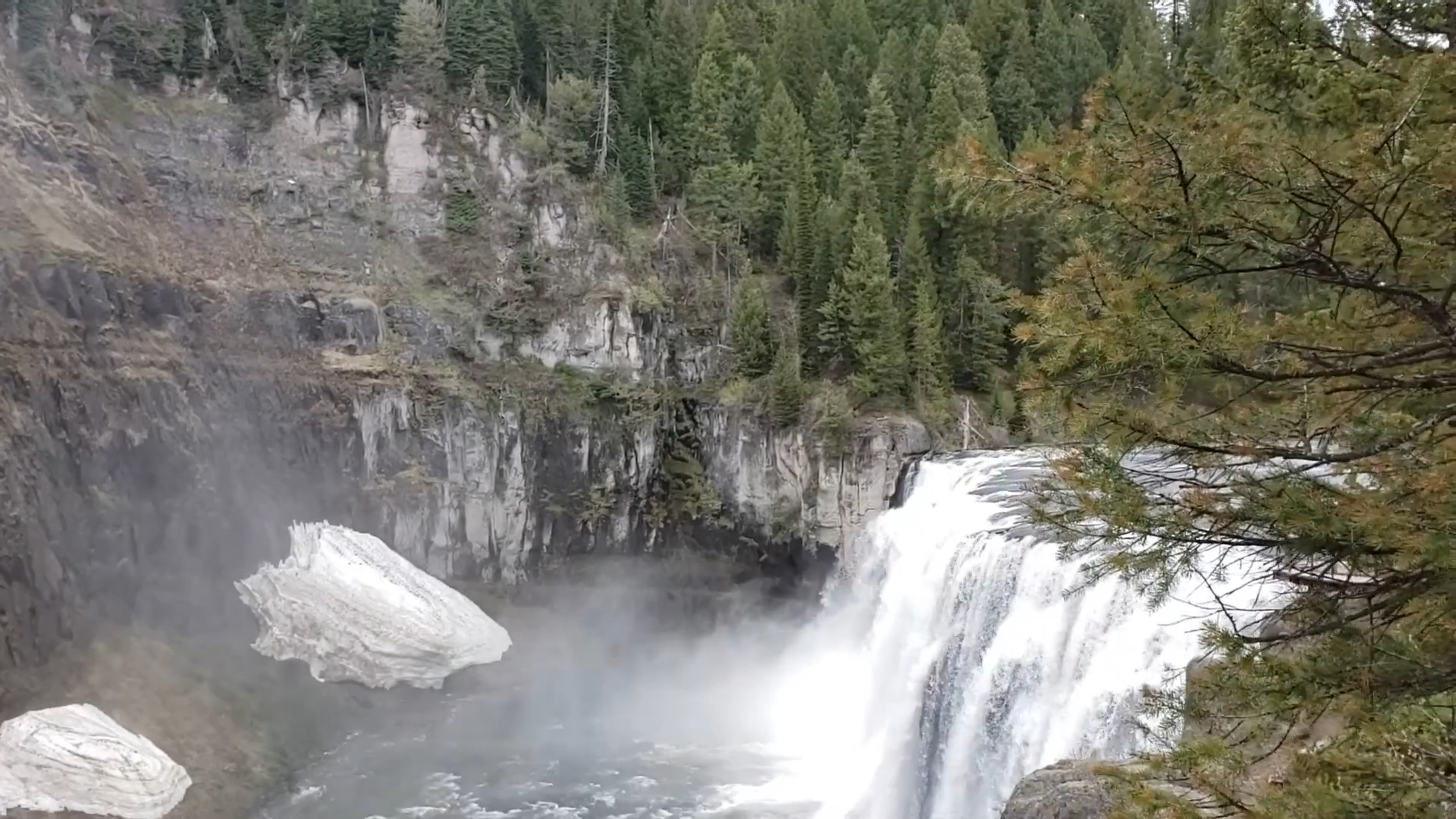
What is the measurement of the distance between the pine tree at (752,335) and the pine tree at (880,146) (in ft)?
27.8

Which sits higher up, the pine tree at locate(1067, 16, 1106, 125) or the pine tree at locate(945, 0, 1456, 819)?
the pine tree at locate(1067, 16, 1106, 125)

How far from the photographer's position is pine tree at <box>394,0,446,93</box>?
37531 millimetres

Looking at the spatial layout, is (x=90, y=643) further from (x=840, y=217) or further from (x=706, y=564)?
(x=840, y=217)

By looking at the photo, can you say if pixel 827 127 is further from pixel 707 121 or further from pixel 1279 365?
pixel 1279 365

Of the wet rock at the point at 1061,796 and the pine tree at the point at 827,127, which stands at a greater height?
the pine tree at the point at 827,127

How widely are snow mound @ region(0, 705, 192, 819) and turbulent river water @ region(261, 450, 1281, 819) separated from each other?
95.3 inches

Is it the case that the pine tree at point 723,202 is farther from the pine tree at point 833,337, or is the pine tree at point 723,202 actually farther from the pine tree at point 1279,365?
the pine tree at point 1279,365

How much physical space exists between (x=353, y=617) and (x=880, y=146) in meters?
26.8

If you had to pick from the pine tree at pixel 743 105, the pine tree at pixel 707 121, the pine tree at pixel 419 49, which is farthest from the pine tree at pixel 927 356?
the pine tree at pixel 419 49

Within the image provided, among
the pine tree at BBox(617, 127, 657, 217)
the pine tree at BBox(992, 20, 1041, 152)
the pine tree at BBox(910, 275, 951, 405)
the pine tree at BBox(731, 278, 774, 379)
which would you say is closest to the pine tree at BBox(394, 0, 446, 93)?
the pine tree at BBox(617, 127, 657, 217)

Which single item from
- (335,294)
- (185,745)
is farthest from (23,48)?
(185,745)

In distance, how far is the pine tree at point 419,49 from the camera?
37.5 meters

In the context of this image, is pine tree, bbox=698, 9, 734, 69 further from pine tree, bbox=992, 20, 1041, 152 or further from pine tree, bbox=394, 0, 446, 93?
pine tree, bbox=394, 0, 446, 93

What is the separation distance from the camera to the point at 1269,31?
17.2 ft
